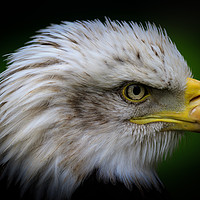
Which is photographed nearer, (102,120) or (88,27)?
(102,120)

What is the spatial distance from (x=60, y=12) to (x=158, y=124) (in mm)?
3070

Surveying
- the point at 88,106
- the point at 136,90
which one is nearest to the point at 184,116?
the point at 136,90

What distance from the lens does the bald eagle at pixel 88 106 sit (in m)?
1.90

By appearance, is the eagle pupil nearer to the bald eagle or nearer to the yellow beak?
the bald eagle

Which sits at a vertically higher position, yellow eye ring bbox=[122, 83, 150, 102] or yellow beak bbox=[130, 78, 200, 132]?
yellow eye ring bbox=[122, 83, 150, 102]

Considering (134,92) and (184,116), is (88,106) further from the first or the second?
(184,116)

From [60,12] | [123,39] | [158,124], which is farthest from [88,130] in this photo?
[60,12]

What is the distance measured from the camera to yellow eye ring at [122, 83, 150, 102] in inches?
78.0

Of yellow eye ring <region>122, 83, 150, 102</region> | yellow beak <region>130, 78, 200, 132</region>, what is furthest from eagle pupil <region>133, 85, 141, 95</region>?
yellow beak <region>130, 78, 200, 132</region>

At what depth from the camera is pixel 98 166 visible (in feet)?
6.51

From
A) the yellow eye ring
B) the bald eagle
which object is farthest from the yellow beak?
the yellow eye ring

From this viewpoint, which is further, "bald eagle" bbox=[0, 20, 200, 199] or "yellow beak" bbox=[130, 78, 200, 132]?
"yellow beak" bbox=[130, 78, 200, 132]

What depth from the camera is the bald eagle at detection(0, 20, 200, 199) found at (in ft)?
6.23

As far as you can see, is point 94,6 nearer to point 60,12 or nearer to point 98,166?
point 60,12
